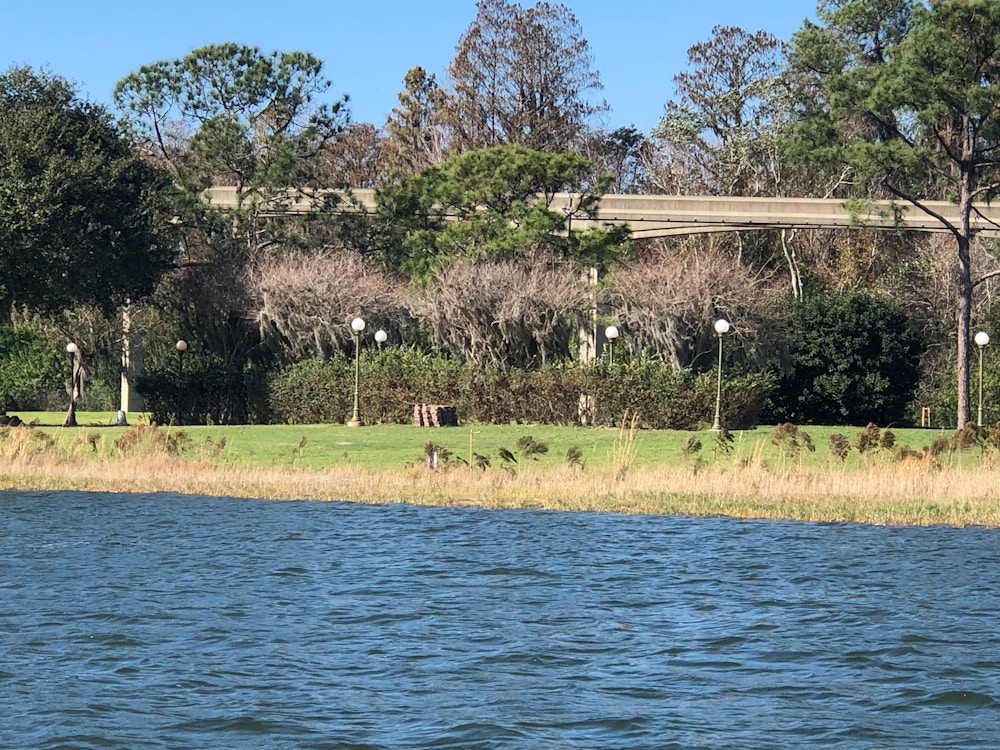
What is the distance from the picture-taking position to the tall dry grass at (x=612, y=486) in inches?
1018

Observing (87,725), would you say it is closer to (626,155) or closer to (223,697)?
(223,697)

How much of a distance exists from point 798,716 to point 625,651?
2864mm

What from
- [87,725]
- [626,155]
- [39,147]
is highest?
[626,155]

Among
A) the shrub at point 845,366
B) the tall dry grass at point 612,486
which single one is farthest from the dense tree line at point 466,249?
the tall dry grass at point 612,486

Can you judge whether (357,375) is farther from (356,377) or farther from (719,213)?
(719,213)

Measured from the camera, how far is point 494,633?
16625 millimetres

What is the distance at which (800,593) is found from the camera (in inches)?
754

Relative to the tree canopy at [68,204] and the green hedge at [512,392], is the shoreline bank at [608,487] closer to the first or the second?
the green hedge at [512,392]

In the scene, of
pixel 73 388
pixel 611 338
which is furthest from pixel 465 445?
pixel 73 388

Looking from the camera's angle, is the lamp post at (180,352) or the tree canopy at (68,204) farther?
the lamp post at (180,352)

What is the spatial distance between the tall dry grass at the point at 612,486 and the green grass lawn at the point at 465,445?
110 centimetres

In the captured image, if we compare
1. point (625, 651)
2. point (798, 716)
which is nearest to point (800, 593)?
→ point (625, 651)

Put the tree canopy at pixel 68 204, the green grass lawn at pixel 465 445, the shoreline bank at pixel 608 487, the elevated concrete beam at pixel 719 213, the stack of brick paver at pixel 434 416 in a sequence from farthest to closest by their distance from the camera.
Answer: the elevated concrete beam at pixel 719 213
the tree canopy at pixel 68 204
the stack of brick paver at pixel 434 416
the green grass lawn at pixel 465 445
the shoreline bank at pixel 608 487

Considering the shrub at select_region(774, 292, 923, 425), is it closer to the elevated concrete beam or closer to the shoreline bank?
the elevated concrete beam
